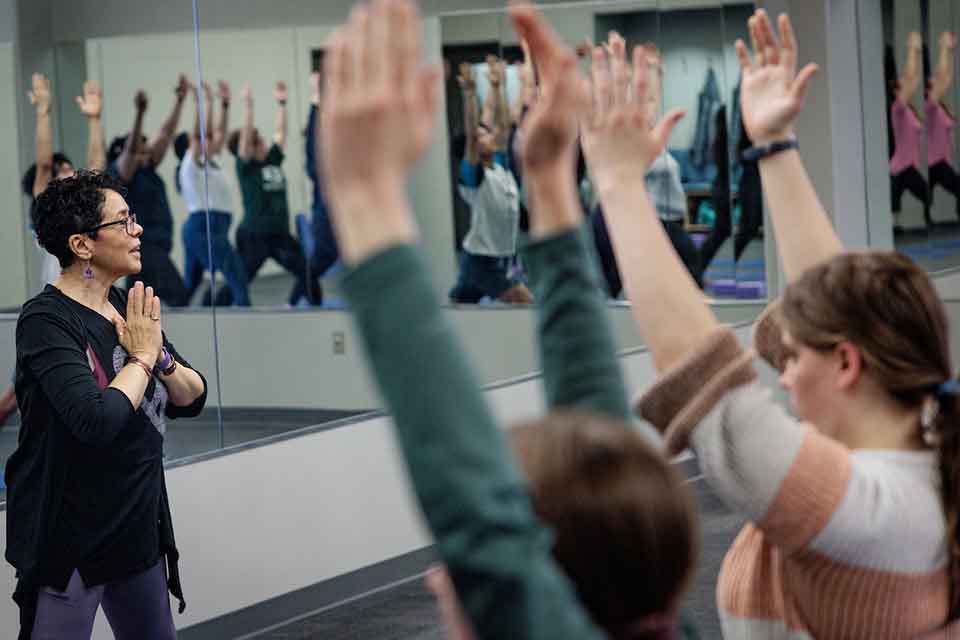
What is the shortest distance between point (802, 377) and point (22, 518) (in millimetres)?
2381

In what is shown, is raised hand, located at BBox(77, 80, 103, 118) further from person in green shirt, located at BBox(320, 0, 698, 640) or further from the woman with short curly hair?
person in green shirt, located at BBox(320, 0, 698, 640)

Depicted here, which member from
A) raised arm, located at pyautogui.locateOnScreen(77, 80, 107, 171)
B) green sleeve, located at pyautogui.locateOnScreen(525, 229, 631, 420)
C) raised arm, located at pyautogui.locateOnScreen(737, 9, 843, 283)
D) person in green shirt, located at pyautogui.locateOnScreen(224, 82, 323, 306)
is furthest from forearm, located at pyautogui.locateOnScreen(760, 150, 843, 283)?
person in green shirt, located at pyautogui.locateOnScreen(224, 82, 323, 306)

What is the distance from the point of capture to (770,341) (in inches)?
73.7

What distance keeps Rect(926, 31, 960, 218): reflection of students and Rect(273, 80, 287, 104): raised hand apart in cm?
367

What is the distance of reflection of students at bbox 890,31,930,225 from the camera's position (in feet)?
27.6

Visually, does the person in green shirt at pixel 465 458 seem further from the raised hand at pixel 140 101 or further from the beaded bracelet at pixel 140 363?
the raised hand at pixel 140 101

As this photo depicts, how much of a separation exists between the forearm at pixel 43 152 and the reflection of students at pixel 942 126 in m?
5.18

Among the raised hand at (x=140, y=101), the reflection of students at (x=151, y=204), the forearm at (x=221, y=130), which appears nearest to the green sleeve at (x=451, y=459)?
the reflection of students at (x=151, y=204)

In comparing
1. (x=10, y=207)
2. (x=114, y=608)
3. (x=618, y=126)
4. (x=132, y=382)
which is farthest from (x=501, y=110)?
(x=618, y=126)

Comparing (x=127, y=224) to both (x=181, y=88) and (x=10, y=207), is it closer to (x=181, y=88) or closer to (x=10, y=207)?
(x=10, y=207)

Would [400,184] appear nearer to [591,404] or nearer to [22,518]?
[591,404]

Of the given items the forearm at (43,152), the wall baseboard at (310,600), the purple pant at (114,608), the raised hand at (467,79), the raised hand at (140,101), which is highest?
the raised hand at (467,79)

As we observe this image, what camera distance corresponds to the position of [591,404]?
1.39m

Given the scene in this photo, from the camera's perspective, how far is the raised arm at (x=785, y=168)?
72.0 inches
